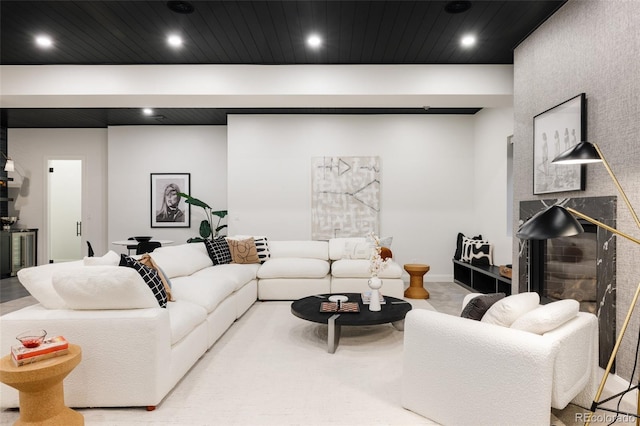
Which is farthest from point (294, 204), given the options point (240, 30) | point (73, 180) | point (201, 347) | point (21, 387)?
point (73, 180)

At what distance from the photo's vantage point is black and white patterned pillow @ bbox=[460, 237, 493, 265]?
18.7ft

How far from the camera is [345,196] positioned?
6.56 m

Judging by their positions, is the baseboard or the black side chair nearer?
the baseboard

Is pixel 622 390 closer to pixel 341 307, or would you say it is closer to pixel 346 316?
pixel 346 316

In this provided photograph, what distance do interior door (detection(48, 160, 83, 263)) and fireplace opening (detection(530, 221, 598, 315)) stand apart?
909 cm

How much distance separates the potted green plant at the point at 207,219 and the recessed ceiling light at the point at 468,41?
14.4 ft

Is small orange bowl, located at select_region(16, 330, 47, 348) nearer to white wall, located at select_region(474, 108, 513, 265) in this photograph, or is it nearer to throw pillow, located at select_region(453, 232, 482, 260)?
white wall, located at select_region(474, 108, 513, 265)

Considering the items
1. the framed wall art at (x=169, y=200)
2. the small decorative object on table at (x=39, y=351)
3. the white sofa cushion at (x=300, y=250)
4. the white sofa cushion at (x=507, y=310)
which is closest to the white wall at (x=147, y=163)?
the framed wall art at (x=169, y=200)

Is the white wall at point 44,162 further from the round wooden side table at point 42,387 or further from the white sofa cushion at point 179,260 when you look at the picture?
the round wooden side table at point 42,387

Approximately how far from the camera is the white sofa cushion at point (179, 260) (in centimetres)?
402

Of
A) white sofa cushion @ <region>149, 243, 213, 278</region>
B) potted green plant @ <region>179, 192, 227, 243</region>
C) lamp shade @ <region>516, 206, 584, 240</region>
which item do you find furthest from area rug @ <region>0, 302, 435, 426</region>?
potted green plant @ <region>179, 192, 227, 243</region>

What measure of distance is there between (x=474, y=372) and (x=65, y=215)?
9.78 meters

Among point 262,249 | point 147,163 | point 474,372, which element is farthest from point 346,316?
point 147,163

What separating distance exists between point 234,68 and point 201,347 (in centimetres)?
315
